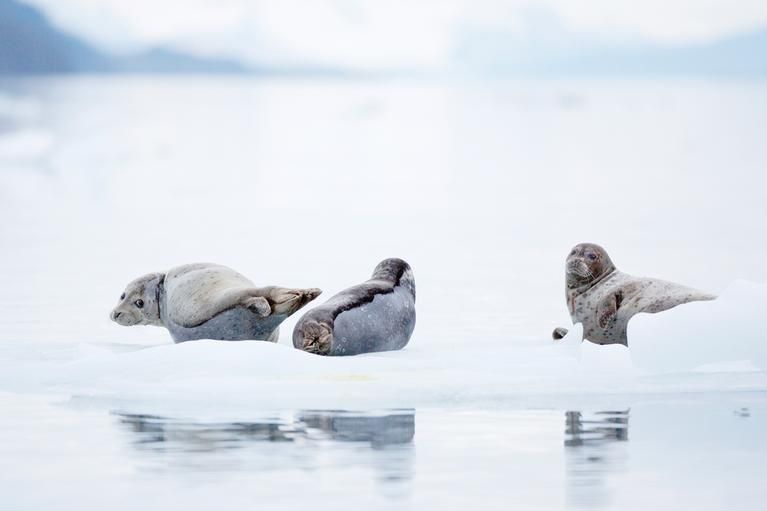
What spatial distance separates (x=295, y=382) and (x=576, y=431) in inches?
56.3

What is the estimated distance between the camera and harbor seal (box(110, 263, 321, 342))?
8.82m

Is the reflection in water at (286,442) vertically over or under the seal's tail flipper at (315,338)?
under

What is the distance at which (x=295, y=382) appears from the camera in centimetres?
765

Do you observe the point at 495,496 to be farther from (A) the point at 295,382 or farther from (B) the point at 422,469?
(A) the point at 295,382

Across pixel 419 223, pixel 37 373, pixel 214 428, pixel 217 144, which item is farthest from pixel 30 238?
pixel 217 144

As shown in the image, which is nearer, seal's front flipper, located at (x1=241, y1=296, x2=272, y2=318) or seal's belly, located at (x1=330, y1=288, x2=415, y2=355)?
seal's belly, located at (x1=330, y1=288, x2=415, y2=355)

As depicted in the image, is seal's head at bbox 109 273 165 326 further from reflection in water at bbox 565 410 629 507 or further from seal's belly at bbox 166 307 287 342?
reflection in water at bbox 565 410 629 507

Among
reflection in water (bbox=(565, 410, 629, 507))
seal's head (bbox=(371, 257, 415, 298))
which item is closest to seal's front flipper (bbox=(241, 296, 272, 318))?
seal's head (bbox=(371, 257, 415, 298))

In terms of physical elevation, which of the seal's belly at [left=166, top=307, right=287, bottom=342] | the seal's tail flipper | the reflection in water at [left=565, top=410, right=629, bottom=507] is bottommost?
the reflection in water at [left=565, top=410, right=629, bottom=507]

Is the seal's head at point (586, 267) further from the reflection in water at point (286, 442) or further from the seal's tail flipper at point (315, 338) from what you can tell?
the reflection in water at point (286, 442)

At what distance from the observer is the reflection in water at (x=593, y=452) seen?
18.9 ft

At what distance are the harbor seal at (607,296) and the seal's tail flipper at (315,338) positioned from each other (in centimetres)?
147

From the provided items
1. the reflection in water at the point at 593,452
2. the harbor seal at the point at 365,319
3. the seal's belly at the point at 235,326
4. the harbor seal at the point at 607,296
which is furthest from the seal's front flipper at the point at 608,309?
the reflection in water at the point at 593,452

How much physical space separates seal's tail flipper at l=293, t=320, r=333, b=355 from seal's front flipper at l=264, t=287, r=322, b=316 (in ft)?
0.87
